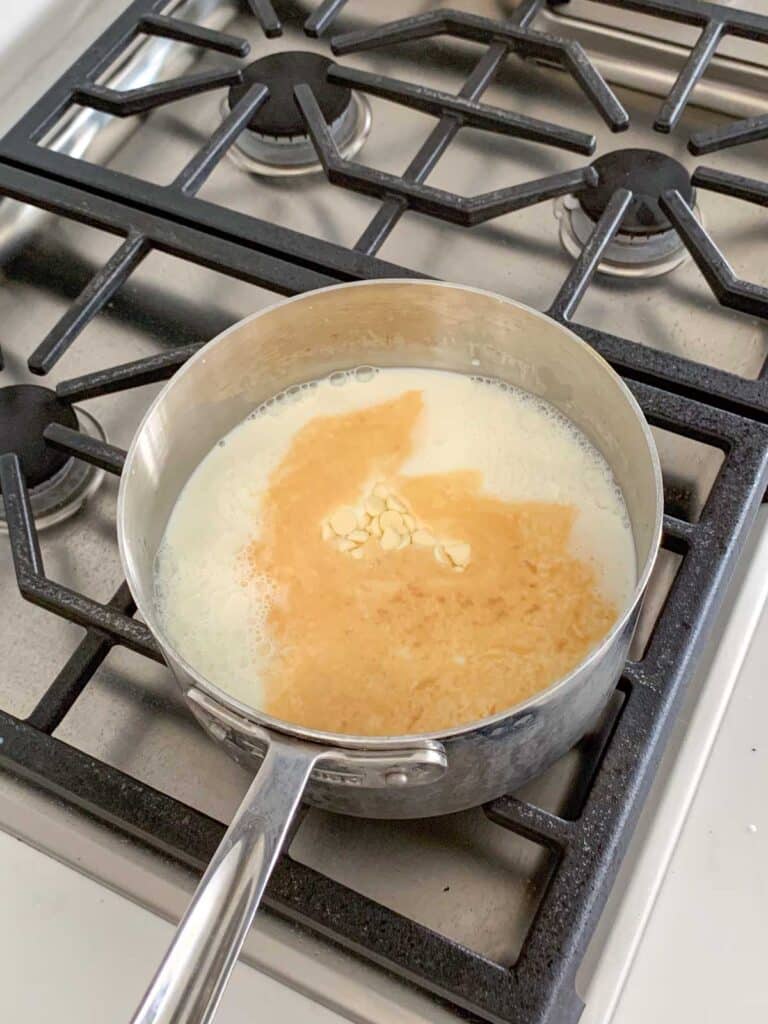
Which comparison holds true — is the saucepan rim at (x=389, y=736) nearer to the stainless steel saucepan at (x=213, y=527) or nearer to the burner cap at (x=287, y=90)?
the stainless steel saucepan at (x=213, y=527)

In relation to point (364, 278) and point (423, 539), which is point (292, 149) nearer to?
point (364, 278)

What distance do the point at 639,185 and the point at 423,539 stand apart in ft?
0.92

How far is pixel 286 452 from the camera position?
0.58 m

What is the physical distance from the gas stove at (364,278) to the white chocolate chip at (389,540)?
0.12 meters

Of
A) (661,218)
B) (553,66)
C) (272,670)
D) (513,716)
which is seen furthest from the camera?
(553,66)

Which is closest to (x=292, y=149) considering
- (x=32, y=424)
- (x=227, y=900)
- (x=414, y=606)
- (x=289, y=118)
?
(x=289, y=118)

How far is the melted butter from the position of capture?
473mm

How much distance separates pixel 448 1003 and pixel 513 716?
15 cm

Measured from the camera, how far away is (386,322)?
58 centimetres

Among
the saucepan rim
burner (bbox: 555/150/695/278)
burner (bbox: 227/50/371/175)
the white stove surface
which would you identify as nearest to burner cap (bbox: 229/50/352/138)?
burner (bbox: 227/50/371/175)

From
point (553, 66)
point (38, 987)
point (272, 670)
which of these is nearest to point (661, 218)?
point (553, 66)

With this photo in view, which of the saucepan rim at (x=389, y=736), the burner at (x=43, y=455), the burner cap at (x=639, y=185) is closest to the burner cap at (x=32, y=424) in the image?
the burner at (x=43, y=455)

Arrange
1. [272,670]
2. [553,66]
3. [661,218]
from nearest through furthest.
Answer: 1. [272,670]
2. [661,218]
3. [553,66]

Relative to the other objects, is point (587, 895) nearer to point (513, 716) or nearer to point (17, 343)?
point (513, 716)
